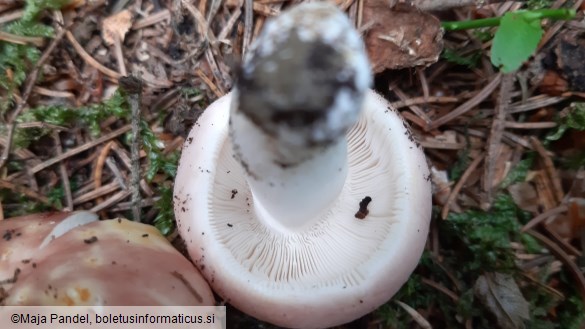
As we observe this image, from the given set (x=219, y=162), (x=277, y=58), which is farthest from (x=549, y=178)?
(x=277, y=58)

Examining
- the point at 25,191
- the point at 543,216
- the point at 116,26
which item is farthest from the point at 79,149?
the point at 543,216

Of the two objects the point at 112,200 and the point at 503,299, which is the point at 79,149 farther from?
the point at 503,299

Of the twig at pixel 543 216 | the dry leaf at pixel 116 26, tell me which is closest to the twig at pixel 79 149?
the dry leaf at pixel 116 26

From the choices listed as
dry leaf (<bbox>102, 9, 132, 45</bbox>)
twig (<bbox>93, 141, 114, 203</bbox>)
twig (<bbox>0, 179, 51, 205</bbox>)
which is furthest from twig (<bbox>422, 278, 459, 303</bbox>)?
Result: dry leaf (<bbox>102, 9, 132, 45</bbox>)

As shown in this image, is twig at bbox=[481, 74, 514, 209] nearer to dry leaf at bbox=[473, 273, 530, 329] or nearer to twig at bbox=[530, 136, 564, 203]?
twig at bbox=[530, 136, 564, 203]

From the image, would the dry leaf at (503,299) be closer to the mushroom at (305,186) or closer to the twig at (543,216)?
the twig at (543,216)

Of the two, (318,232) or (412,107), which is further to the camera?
(412,107)

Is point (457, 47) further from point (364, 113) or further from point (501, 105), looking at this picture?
point (364, 113)
